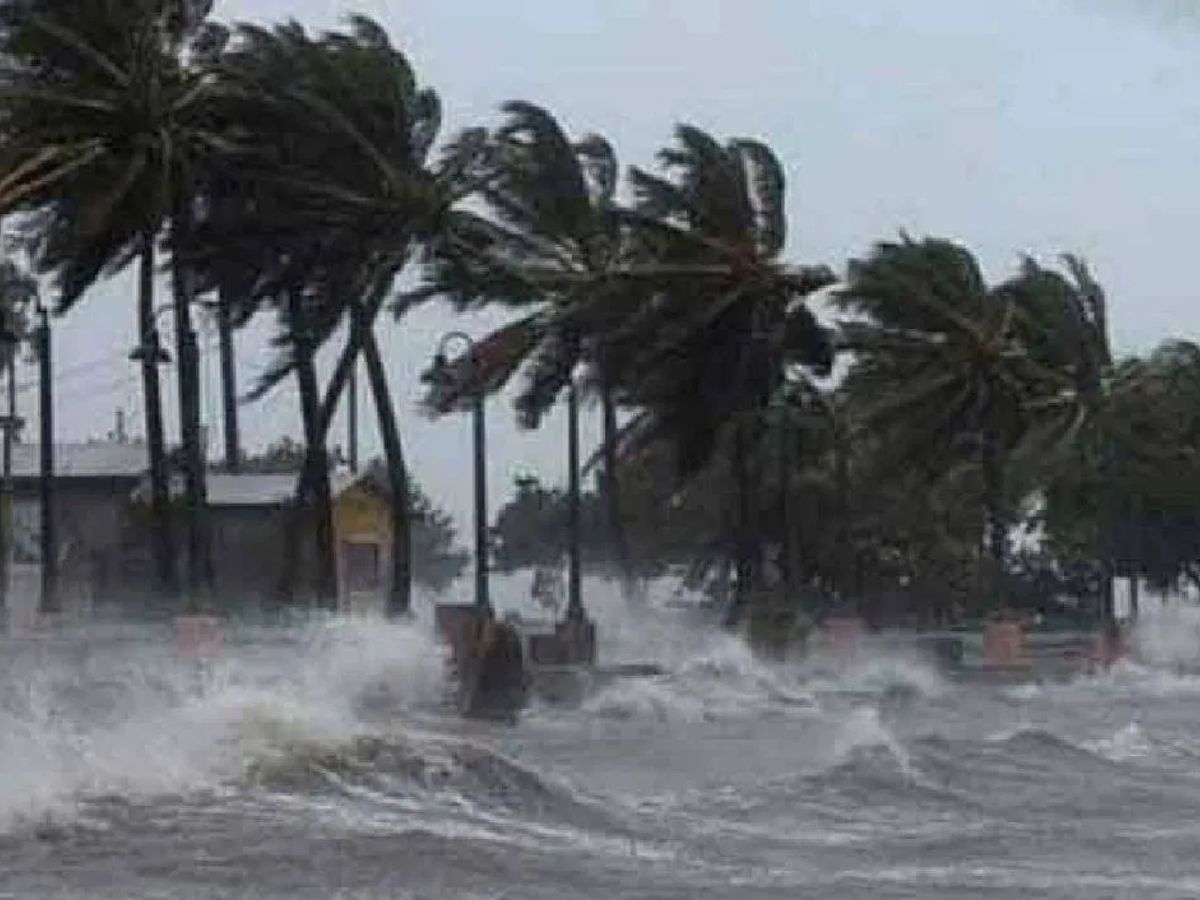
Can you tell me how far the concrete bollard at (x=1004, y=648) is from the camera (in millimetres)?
53594

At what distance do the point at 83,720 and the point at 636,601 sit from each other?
42953 millimetres

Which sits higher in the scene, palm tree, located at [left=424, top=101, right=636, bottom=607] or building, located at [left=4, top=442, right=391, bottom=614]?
palm tree, located at [left=424, top=101, right=636, bottom=607]

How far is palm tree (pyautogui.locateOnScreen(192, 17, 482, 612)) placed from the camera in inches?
1919

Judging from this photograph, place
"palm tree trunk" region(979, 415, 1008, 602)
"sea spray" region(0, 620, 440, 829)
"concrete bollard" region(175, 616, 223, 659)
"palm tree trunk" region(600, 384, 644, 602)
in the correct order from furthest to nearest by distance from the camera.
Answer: "palm tree trunk" region(979, 415, 1008, 602), "palm tree trunk" region(600, 384, 644, 602), "concrete bollard" region(175, 616, 223, 659), "sea spray" region(0, 620, 440, 829)

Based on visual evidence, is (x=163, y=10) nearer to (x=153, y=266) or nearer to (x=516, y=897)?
(x=153, y=266)

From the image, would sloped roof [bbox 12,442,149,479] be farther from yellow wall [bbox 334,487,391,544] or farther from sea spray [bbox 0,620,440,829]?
sea spray [bbox 0,620,440,829]

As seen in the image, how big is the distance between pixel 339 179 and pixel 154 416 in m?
5.10

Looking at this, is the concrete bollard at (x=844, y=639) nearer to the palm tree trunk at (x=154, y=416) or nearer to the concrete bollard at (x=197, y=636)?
the palm tree trunk at (x=154, y=416)

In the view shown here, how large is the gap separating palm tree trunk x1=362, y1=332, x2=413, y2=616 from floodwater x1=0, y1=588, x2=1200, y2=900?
14662mm

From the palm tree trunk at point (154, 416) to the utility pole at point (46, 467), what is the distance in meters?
2.02

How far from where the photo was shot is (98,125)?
151 feet

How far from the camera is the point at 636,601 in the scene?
207 feet

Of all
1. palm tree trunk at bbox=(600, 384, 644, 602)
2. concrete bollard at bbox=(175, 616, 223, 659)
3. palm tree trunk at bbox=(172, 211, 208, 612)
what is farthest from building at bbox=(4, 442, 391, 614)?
concrete bollard at bbox=(175, 616, 223, 659)

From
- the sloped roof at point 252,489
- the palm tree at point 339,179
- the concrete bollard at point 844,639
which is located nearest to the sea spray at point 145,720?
the palm tree at point 339,179
